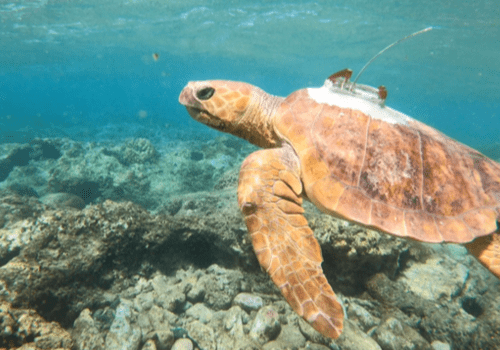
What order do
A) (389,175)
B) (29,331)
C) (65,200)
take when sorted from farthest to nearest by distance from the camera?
(65,200), (389,175), (29,331)

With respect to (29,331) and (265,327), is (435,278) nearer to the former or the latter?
(265,327)

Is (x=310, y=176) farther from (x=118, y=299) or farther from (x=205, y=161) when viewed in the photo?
(x=205, y=161)

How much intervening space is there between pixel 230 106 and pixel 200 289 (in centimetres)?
218

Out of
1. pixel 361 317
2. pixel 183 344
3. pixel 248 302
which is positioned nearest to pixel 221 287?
pixel 248 302

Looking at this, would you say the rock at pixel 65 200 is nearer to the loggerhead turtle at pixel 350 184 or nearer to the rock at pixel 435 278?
the loggerhead turtle at pixel 350 184

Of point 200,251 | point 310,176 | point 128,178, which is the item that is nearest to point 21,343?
point 200,251

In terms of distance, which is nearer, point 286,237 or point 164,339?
point 286,237

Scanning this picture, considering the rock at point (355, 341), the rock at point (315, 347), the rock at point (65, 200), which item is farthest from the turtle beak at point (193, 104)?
the rock at point (65, 200)

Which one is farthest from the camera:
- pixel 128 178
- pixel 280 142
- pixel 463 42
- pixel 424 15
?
pixel 463 42

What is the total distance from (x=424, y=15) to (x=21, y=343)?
24286 mm

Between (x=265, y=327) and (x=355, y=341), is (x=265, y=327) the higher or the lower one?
the lower one

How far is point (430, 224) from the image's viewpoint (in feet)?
6.17

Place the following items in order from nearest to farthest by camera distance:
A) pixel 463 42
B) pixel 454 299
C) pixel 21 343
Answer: pixel 21 343 < pixel 454 299 < pixel 463 42

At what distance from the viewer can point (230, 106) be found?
7.94 feet
